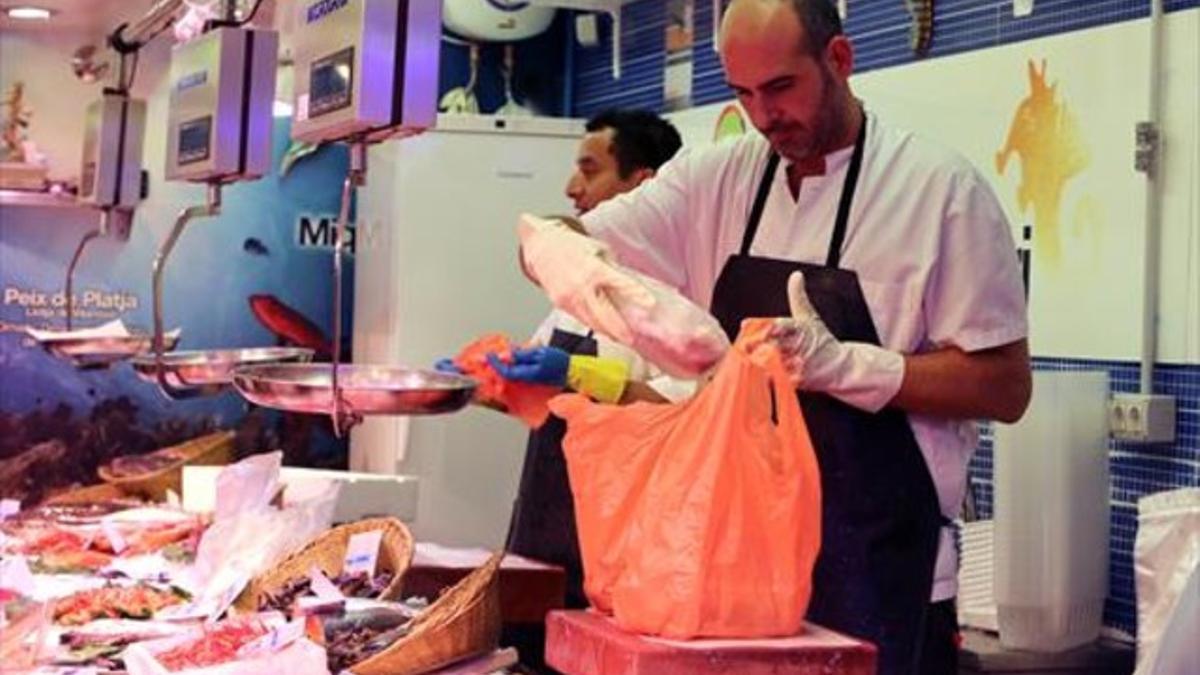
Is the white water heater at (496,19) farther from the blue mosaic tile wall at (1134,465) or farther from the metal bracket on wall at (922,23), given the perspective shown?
the blue mosaic tile wall at (1134,465)

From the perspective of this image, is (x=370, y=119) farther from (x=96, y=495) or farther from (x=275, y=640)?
(x=96, y=495)

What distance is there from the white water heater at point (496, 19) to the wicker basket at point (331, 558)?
3495mm

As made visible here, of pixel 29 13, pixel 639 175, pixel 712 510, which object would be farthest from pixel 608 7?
pixel 712 510

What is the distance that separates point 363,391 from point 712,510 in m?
0.71

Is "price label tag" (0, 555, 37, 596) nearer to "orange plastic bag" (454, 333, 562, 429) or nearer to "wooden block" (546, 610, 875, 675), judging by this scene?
"orange plastic bag" (454, 333, 562, 429)

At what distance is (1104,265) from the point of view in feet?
12.6

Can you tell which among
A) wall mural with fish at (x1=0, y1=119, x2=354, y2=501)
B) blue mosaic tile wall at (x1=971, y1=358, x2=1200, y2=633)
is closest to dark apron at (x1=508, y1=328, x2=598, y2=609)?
blue mosaic tile wall at (x1=971, y1=358, x2=1200, y2=633)

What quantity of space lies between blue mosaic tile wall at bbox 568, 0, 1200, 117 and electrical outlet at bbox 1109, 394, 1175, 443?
2.78 ft

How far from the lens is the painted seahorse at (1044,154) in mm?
3936

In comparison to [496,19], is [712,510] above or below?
below

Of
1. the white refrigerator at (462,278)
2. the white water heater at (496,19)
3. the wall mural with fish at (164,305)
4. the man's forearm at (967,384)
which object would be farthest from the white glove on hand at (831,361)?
the wall mural with fish at (164,305)

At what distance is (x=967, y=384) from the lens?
2434mm

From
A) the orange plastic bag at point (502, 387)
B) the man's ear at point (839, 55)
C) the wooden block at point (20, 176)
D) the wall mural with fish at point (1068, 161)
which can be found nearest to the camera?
the man's ear at point (839, 55)

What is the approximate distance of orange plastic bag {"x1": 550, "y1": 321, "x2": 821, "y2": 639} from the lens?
1.84 metres
